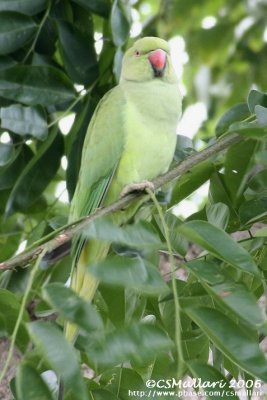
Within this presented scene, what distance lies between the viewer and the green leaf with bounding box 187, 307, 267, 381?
2.89ft

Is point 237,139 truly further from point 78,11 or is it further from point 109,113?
point 78,11

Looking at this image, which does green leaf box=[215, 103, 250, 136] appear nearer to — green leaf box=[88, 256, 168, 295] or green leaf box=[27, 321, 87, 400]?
green leaf box=[88, 256, 168, 295]

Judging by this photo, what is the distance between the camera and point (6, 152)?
1579mm

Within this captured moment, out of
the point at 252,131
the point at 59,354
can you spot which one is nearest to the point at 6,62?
the point at 252,131

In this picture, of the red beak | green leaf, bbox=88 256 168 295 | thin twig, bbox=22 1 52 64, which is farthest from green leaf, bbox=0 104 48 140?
green leaf, bbox=88 256 168 295

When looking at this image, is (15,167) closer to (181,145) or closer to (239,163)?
(181,145)

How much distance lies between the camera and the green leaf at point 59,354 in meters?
0.83

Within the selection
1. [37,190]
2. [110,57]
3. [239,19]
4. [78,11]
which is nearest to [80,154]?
[37,190]

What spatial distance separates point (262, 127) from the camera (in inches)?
42.4

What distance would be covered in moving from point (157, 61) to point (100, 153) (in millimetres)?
307

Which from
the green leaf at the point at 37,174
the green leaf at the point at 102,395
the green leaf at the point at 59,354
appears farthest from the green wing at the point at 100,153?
the green leaf at the point at 59,354

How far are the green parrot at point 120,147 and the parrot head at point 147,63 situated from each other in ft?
0.23

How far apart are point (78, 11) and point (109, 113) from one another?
1.15 ft

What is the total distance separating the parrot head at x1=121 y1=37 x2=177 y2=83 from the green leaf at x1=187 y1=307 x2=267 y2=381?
0.96 metres
